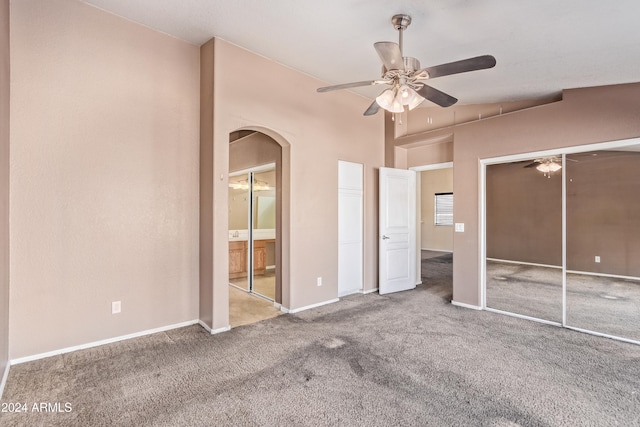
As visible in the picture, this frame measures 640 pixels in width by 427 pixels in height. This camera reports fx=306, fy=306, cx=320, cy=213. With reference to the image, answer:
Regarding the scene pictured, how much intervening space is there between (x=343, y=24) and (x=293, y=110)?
146cm

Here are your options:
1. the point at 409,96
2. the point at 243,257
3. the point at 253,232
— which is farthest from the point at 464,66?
the point at 243,257

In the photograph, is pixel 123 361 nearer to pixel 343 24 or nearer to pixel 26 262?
pixel 26 262

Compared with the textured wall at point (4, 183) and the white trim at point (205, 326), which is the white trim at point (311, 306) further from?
the textured wall at point (4, 183)

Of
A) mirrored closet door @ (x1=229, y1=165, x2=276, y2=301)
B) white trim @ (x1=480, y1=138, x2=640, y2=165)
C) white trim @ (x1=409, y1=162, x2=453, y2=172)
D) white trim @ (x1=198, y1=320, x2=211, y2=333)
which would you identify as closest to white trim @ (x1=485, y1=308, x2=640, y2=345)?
white trim @ (x1=480, y1=138, x2=640, y2=165)

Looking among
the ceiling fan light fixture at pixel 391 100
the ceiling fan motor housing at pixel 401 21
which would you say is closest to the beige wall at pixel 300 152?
the ceiling fan light fixture at pixel 391 100

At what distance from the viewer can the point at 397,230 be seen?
5355 millimetres

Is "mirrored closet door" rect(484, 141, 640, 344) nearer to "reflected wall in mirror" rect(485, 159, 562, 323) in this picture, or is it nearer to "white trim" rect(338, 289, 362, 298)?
"reflected wall in mirror" rect(485, 159, 562, 323)

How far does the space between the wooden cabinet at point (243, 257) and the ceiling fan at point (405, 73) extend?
13.6ft

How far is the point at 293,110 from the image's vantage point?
13.9ft

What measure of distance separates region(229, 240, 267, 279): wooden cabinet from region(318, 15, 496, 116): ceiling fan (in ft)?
13.6

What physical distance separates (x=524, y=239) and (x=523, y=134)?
1.46 meters

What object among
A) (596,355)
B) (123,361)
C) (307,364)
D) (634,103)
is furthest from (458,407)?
(634,103)

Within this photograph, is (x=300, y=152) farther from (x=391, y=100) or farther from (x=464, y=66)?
(x=464, y=66)

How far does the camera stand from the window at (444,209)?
953cm
